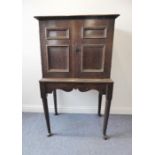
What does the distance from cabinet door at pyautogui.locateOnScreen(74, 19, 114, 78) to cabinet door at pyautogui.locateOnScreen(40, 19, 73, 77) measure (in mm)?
85

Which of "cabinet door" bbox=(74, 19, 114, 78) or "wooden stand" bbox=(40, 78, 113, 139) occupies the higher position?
"cabinet door" bbox=(74, 19, 114, 78)

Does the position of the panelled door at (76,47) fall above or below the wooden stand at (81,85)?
above

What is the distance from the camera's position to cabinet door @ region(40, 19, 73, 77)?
170cm

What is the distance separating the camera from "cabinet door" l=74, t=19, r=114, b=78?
5.47 feet

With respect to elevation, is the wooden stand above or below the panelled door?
below

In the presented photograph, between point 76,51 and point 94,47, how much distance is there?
185 millimetres

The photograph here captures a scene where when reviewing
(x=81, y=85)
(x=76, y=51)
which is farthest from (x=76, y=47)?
(x=81, y=85)

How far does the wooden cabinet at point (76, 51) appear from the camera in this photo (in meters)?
1.68

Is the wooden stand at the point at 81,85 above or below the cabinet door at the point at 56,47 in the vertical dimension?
below

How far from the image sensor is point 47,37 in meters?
1.72

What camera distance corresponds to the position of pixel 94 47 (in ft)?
5.61
